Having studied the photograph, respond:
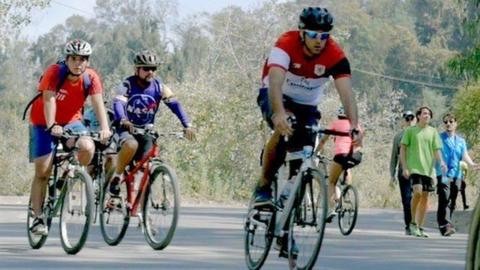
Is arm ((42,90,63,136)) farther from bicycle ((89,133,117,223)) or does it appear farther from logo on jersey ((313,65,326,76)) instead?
logo on jersey ((313,65,326,76))

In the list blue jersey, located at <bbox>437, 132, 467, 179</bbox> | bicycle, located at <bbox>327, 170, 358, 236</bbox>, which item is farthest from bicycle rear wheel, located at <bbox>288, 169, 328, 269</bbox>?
blue jersey, located at <bbox>437, 132, 467, 179</bbox>

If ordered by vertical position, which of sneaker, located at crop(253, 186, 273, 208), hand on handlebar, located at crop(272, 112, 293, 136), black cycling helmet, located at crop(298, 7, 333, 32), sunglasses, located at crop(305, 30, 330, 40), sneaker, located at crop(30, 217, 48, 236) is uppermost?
black cycling helmet, located at crop(298, 7, 333, 32)

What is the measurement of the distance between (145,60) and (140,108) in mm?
454

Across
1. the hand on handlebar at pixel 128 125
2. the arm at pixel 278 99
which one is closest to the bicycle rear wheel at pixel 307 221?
the arm at pixel 278 99

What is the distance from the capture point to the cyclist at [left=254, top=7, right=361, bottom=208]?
454 inches

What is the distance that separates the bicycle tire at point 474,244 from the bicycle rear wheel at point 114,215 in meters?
8.85

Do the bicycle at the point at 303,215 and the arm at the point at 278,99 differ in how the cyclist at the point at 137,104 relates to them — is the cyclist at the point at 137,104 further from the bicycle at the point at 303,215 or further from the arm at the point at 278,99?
the arm at the point at 278,99

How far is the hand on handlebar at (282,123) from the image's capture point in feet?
36.8

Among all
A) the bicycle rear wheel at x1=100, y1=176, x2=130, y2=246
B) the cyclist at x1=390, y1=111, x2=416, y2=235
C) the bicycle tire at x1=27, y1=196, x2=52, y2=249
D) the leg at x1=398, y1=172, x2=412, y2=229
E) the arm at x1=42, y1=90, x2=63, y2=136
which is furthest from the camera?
the leg at x1=398, y1=172, x2=412, y2=229

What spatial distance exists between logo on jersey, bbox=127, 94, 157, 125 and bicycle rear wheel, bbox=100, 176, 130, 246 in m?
0.61

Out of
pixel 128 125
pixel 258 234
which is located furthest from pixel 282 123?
pixel 128 125

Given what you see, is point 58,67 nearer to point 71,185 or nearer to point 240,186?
point 71,185

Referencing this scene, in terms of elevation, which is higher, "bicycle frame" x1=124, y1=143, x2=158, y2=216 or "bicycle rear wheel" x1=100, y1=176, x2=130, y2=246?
"bicycle frame" x1=124, y1=143, x2=158, y2=216

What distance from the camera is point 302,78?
38.7 ft
